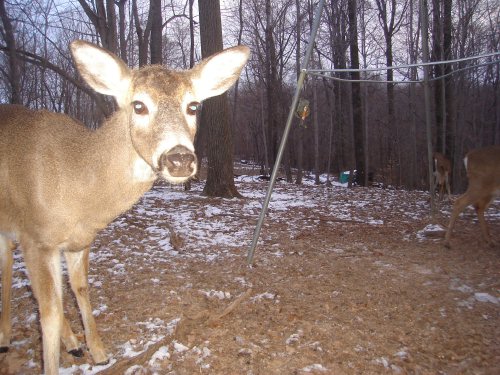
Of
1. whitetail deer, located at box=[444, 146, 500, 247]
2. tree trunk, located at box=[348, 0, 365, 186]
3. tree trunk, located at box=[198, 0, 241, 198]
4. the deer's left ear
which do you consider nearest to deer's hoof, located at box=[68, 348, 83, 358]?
the deer's left ear

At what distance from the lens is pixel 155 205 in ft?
28.1

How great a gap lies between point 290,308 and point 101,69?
260 cm

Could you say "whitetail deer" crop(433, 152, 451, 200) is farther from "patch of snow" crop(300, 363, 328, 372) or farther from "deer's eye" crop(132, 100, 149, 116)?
"deer's eye" crop(132, 100, 149, 116)

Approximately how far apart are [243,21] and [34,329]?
24889 mm

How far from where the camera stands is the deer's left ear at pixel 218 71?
9.66ft

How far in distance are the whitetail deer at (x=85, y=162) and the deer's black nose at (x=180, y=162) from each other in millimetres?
191

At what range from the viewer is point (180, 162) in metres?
2.16

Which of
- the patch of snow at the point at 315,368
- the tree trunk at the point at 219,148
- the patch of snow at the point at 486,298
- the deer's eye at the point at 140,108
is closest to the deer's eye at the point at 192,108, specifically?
the deer's eye at the point at 140,108

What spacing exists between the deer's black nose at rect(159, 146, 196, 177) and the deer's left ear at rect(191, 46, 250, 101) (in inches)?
33.0

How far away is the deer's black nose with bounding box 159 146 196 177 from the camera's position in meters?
2.16

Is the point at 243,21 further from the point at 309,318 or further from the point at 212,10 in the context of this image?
the point at 309,318

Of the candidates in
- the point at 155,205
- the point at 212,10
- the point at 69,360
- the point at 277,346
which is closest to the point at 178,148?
the point at 277,346

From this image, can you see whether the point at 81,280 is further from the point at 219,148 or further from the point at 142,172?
the point at 219,148

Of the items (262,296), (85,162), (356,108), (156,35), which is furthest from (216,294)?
(356,108)
